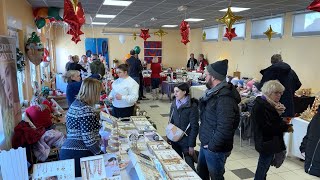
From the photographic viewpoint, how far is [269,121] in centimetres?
255

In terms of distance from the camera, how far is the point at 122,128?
3184 millimetres

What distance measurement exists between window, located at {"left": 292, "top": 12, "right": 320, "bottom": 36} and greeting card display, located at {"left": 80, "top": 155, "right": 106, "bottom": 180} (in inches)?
273

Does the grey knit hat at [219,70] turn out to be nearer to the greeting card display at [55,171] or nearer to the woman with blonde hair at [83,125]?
the woman with blonde hair at [83,125]

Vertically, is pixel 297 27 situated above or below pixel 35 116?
above

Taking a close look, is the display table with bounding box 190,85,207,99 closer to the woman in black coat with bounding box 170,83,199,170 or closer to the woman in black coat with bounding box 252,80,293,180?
the woman in black coat with bounding box 170,83,199,170

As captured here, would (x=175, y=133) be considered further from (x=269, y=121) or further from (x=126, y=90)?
(x=126, y=90)

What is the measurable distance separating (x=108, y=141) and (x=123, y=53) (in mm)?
11407

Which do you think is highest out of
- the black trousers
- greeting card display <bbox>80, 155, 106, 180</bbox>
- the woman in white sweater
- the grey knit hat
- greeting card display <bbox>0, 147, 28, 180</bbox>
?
the grey knit hat

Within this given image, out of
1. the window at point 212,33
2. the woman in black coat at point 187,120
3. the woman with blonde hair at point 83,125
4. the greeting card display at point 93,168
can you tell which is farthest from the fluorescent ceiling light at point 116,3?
the window at point 212,33

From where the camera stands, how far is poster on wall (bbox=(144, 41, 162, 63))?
551 inches

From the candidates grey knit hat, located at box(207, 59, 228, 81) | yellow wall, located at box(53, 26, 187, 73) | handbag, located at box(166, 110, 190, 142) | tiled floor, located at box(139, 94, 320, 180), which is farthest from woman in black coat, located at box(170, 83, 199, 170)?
yellow wall, located at box(53, 26, 187, 73)

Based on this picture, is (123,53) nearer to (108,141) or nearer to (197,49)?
(197,49)

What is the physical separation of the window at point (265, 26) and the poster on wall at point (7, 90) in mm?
7482

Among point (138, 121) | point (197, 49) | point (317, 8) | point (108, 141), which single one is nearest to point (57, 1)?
point (138, 121)
